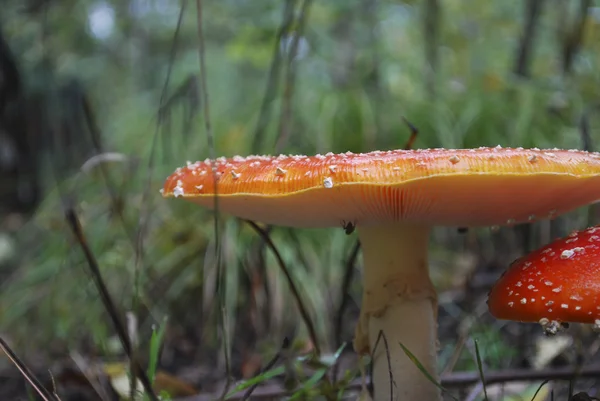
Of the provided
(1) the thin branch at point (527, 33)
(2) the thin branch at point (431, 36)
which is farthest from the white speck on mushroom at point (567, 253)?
(1) the thin branch at point (527, 33)

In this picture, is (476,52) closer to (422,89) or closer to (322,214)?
(422,89)

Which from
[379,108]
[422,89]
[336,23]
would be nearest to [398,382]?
[379,108]

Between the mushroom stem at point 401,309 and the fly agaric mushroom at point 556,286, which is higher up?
the fly agaric mushroom at point 556,286

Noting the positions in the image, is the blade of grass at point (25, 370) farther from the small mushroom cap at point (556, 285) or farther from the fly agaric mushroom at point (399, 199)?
the small mushroom cap at point (556, 285)

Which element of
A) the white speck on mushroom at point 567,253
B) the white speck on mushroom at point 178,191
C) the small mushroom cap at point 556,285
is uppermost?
the white speck on mushroom at point 178,191

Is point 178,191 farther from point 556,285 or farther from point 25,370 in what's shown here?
point 556,285

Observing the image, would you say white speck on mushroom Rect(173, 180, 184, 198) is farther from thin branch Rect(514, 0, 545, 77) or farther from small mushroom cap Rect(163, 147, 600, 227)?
thin branch Rect(514, 0, 545, 77)
